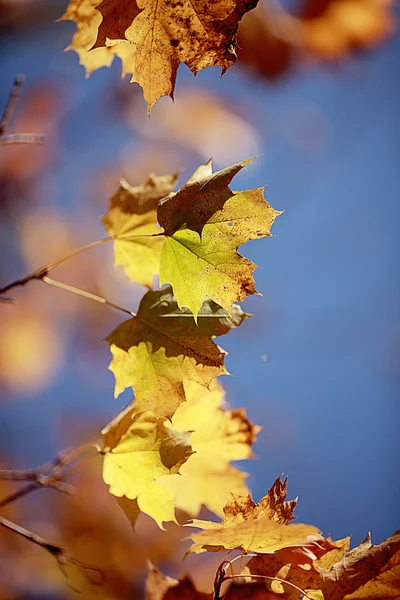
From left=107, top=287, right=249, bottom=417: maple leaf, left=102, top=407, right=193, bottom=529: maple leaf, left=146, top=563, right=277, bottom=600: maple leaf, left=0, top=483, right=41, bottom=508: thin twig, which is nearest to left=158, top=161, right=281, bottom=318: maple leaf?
left=107, top=287, right=249, bottom=417: maple leaf

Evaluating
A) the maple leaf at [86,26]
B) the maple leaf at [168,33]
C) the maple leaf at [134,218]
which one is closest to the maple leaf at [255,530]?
the maple leaf at [134,218]

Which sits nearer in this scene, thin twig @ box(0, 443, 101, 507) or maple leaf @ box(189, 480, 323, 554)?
maple leaf @ box(189, 480, 323, 554)

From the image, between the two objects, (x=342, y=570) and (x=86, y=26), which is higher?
(x=86, y=26)

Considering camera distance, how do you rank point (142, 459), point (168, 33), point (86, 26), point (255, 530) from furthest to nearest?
point (86, 26), point (142, 459), point (168, 33), point (255, 530)

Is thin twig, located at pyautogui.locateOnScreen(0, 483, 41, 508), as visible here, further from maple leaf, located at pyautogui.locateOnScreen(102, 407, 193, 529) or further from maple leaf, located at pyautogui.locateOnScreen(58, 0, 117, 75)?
maple leaf, located at pyautogui.locateOnScreen(58, 0, 117, 75)

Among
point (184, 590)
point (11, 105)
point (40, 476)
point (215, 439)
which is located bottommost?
point (184, 590)

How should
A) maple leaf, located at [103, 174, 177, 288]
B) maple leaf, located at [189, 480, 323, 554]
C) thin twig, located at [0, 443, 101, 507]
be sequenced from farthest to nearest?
maple leaf, located at [103, 174, 177, 288] → thin twig, located at [0, 443, 101, 507] → maple leaf, located at [189, 480, 323, 554]

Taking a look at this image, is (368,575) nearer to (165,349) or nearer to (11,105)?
(165,349)

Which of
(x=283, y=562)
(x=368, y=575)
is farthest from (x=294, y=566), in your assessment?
(x=368, y=575)
